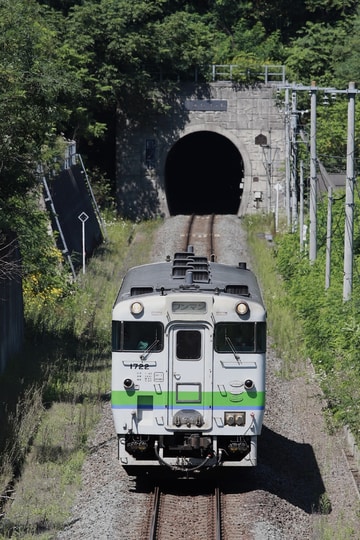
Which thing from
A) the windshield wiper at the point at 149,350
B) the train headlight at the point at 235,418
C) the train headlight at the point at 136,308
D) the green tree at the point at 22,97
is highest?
the green tree at the point at 22,97

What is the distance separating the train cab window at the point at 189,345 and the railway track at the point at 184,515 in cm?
195

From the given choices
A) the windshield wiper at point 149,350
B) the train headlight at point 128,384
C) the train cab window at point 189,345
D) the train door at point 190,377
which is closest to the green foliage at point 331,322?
the train door at point 190,377

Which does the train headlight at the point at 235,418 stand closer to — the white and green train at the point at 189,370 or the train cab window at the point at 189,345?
the white and green train at the point at 189,370

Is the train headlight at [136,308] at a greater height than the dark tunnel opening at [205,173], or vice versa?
the train headlight at [136,308]

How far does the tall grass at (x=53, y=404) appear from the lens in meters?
14.2

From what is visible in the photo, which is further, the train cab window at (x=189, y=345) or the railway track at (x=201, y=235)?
the railway track at (x=201, y=235)

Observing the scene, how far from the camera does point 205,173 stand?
55.7m

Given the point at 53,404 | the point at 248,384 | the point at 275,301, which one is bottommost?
the point at 275,301

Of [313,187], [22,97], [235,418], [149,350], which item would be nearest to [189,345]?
[149,350]

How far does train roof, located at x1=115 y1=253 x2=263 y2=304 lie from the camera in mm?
14484

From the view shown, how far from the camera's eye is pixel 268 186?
46.2 metres

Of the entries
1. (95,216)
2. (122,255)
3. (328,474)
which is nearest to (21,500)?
(328,474)

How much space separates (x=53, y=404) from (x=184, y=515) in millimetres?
5986

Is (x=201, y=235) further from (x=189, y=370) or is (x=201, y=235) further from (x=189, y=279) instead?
(x=189, y=370)
